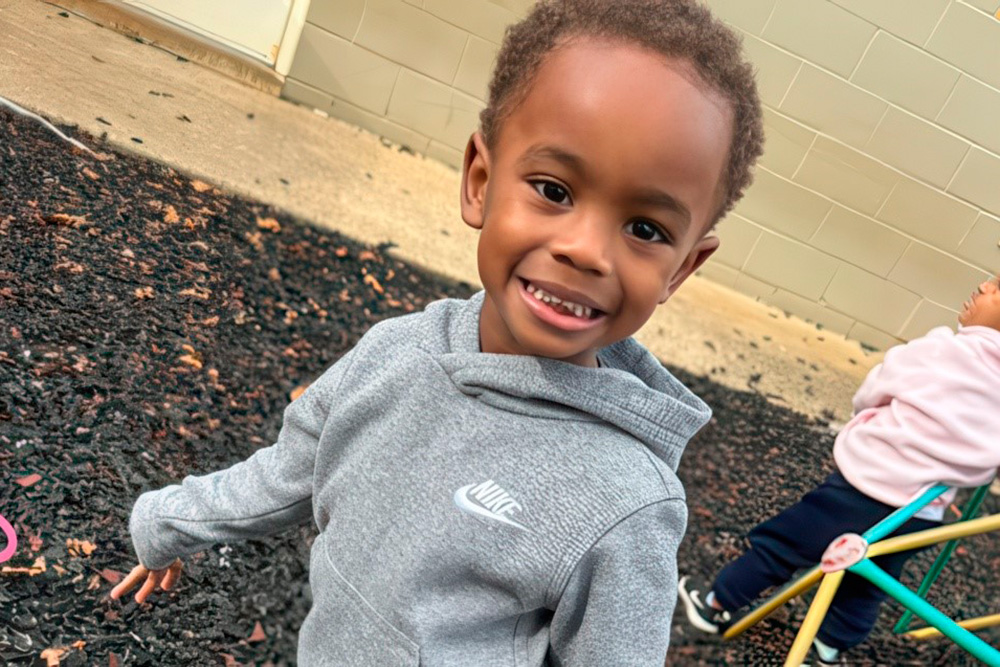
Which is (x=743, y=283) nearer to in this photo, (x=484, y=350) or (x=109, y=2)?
(x=109, y=2)

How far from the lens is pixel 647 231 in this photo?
1.08 meters

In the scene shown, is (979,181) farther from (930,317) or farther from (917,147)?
(930,317)

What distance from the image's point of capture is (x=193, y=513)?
1.43 meters

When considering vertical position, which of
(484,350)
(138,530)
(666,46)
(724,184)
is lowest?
(138,530)

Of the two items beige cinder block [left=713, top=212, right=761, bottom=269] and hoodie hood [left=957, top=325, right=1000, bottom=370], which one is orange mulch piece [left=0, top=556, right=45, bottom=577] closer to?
hoodie hood [left=957, top=325, right=1000, bottom=370]

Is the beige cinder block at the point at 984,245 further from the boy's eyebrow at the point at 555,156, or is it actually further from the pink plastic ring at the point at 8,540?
the pink plastic ring at the point at 8,540

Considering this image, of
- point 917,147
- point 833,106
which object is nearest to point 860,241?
point 917,147

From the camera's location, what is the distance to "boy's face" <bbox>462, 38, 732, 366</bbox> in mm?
1024

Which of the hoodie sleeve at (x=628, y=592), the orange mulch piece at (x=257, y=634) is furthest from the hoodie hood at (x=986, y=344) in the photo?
the orange mulch piece at (x=257, y=634)

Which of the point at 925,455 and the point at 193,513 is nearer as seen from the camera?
the point at 193,513

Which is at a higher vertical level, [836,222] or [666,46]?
[666,46]

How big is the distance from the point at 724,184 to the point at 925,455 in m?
1.67

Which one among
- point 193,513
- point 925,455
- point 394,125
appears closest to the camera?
point 193,513

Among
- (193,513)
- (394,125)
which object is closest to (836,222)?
(394,125)
